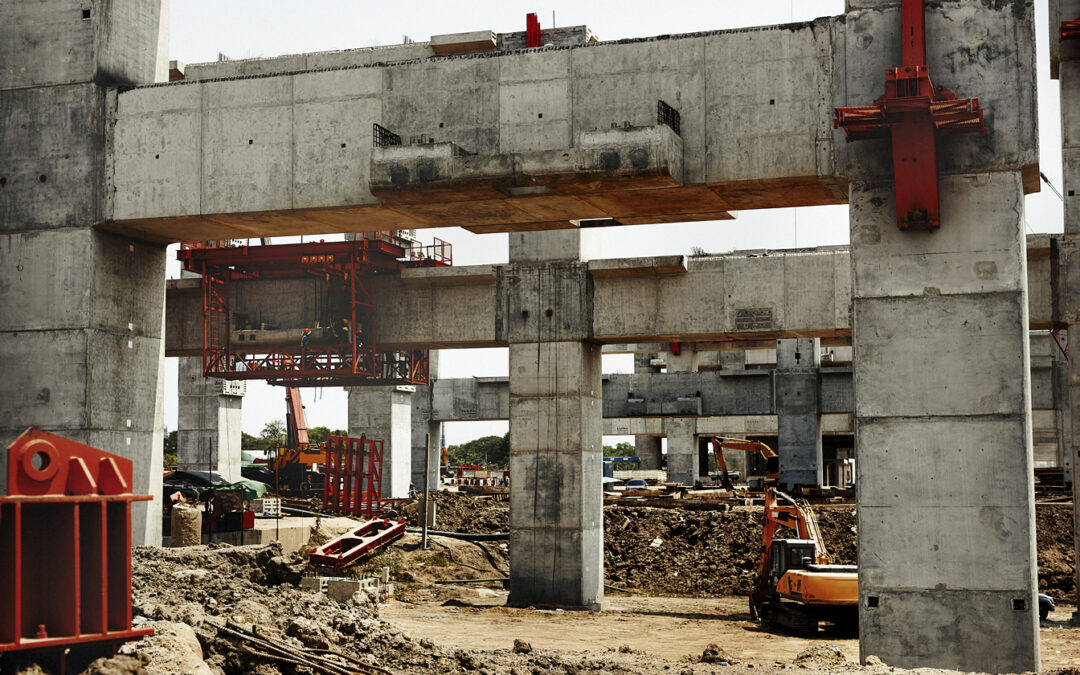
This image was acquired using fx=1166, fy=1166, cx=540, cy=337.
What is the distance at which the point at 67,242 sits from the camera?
1725 centimetres

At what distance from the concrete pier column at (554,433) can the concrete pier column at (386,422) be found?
17871 mm

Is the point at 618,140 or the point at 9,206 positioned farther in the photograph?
the point at 9,206

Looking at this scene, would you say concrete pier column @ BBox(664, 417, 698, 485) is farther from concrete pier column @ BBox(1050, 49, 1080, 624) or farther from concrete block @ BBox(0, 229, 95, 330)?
concrete block @ BBox(0, 229, 95, 330)

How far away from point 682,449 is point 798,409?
16374 mm

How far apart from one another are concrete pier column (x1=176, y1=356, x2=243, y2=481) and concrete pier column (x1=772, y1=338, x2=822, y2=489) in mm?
→ 18856

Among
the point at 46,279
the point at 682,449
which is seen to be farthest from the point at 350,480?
the point at 46,279

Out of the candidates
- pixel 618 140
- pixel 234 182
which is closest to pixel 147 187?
pixel 234 182

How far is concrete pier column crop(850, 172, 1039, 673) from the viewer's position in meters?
13.6

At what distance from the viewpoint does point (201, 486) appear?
3597 cm

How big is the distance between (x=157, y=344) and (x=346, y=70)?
537 cm

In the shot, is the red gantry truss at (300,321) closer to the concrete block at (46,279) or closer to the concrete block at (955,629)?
the concrete block at (46,279)

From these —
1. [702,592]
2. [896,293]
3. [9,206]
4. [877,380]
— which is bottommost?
[702,592]

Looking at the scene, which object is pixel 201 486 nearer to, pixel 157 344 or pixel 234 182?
pixel 157 344

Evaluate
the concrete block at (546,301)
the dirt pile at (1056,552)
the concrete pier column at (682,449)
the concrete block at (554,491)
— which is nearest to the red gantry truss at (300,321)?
the concrete block at (546,301)
